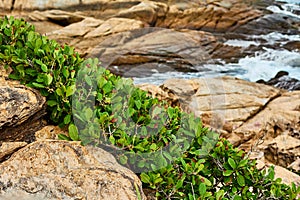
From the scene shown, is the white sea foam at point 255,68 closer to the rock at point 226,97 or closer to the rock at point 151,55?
the rock at point 151,55

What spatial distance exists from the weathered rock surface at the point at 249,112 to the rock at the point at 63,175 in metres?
3.82

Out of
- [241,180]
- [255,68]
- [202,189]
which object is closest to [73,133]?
[202,189]

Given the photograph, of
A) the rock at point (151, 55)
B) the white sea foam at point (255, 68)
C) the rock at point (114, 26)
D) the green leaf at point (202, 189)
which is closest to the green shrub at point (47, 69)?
the green leaf at point (202, 189)

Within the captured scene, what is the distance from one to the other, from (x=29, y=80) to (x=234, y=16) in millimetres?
16536

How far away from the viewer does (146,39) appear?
11500 mm

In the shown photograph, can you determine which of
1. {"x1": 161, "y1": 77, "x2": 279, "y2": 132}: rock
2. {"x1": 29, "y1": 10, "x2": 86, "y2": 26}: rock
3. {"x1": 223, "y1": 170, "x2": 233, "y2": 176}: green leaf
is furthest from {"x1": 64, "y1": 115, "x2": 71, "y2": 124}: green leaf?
{"x1": 29, "y1": 10, "x2": 86, "y2": 26}: rock

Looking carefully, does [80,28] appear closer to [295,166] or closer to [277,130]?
[277,130]

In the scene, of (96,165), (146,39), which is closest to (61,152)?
(96,165)

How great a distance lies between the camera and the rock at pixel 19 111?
230 centimetres

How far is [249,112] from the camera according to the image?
8188mm

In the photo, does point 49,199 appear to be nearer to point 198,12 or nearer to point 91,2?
point 91,2

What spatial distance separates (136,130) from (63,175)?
1.98 ft

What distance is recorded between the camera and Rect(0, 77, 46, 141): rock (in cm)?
230

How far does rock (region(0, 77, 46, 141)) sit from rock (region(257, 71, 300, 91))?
1055cm
